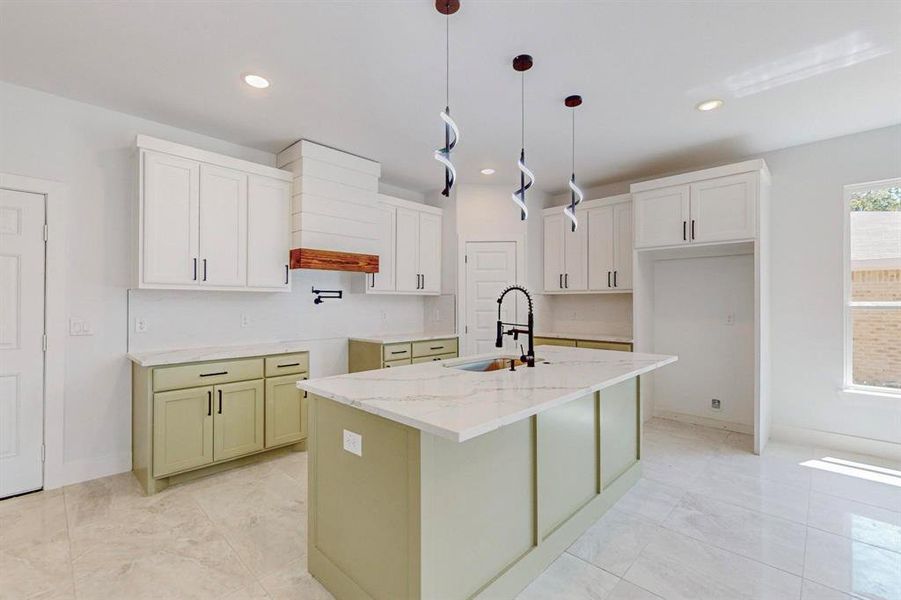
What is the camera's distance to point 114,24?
7.16ft

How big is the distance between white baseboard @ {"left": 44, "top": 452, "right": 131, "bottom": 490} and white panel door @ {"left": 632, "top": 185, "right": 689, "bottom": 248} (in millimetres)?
5022

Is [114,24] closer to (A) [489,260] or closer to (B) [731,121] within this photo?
(A) [489,260]

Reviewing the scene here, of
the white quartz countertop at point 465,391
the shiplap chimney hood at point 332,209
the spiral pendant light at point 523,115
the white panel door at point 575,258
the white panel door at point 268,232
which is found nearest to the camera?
the white quartz countertop at point 465,391

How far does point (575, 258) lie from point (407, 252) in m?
2.07

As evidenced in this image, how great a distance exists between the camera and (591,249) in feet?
16.1

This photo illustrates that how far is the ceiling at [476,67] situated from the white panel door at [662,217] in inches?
20.0

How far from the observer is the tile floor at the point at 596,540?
193cm

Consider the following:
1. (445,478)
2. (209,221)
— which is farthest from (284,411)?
(445,478)

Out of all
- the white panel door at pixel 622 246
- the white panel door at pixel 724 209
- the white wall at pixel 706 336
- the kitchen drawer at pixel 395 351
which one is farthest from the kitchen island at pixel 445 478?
the white wall at pixel 706 336

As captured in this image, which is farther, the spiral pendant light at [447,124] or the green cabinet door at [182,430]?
the green cabinet door at [182,430]

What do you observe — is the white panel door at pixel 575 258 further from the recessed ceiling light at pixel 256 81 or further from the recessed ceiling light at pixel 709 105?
the recessed ceiling light at pixel 256 81

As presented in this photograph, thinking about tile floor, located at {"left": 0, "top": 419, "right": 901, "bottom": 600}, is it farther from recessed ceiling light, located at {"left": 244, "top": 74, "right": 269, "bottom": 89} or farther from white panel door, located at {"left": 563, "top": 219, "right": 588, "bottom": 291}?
recessed ceiling light, located at {"left": 244, "top": 74, "right": 269, "bottom": 89}

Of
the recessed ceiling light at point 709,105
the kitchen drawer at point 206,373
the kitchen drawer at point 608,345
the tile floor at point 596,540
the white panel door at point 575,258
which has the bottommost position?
the tile floor at point 596,540

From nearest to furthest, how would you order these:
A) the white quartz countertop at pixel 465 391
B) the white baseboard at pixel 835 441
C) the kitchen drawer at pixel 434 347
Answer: the white quartz countertop at pixel 465 391
the white baseboard at pixel 835 441
the kitchen drawer at pixel 434 347
